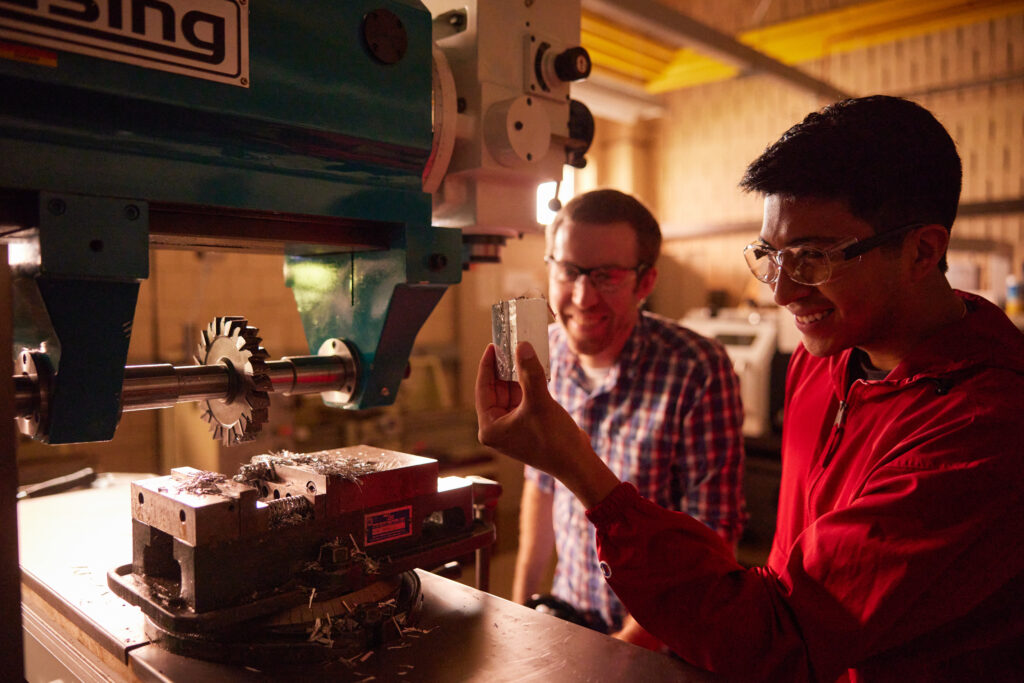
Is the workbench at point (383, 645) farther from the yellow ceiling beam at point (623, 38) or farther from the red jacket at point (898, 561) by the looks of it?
the yellow ceiling beam at point (623, 38)

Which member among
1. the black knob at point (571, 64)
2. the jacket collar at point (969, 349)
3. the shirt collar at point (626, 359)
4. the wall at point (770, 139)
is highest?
the wall at point (770, 139)

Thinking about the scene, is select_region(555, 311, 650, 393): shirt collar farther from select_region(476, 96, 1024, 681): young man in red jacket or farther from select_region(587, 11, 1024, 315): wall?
select_region(587, 11, 1024, 315): wall

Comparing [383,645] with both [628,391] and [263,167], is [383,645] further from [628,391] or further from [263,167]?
[628,391]

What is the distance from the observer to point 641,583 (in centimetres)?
86

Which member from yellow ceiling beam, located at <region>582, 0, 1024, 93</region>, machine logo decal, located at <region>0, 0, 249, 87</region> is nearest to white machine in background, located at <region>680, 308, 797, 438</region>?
yellow ceiling beam, located at <region>582, 0, 1024, 93</region>

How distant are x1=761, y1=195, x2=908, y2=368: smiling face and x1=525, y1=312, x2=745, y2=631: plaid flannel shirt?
1.86 feet

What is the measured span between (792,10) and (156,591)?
4913mm

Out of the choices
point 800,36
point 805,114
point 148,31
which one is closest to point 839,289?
point 148,31

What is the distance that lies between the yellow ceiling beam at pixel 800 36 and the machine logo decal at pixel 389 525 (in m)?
2.97

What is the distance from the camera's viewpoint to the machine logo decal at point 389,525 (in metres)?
0.87

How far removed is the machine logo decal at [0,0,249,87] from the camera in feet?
1.85

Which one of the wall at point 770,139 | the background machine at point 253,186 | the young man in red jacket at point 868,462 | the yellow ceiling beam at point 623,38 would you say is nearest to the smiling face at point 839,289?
the young man in red jacket at point 868,462

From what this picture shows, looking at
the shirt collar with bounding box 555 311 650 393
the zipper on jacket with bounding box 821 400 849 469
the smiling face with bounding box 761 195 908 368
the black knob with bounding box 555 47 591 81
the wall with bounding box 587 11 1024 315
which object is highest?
the wall with bounding box 587 11 1024 315

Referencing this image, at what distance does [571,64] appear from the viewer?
96 centimetres
